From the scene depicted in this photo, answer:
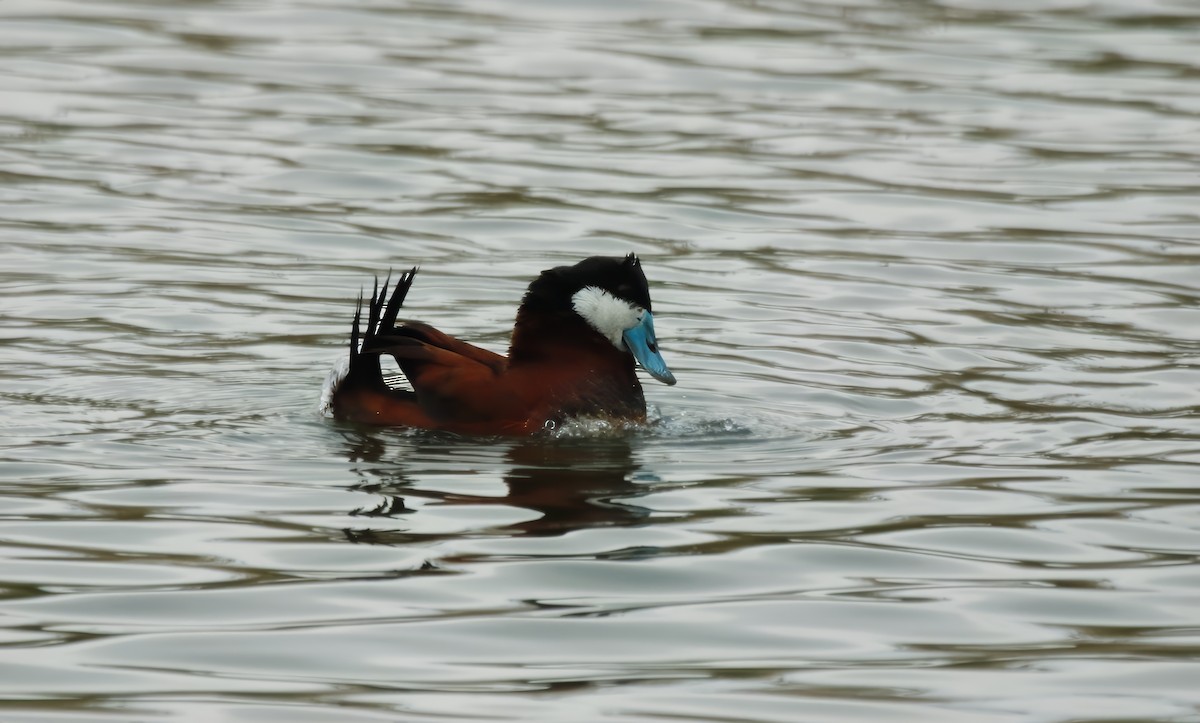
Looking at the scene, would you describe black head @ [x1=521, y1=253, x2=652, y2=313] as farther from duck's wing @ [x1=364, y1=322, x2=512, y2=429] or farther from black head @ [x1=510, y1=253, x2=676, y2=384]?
duck's wing @ [x1=364, y1=322, x2=512, y2=429]

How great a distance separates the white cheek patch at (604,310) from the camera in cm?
888

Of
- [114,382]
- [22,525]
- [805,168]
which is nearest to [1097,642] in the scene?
[22,525]

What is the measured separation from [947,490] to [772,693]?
2448 mm

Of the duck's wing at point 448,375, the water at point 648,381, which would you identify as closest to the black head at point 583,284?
the duck's wing at point 448,375

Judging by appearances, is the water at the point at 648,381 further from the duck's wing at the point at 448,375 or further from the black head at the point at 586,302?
the black head at the point at 586,302

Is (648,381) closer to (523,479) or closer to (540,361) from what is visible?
(540,361)

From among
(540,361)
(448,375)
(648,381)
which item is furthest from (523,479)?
(648,381)

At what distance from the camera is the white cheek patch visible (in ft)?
29.1

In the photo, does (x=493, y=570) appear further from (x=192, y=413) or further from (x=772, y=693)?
(x=192, y=413)

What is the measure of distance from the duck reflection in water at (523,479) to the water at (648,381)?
0.03 metres

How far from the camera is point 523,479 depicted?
26.0 feet

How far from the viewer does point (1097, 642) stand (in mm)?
6086

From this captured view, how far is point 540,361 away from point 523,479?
1.07 meters

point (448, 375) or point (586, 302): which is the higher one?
point (586, 302)
